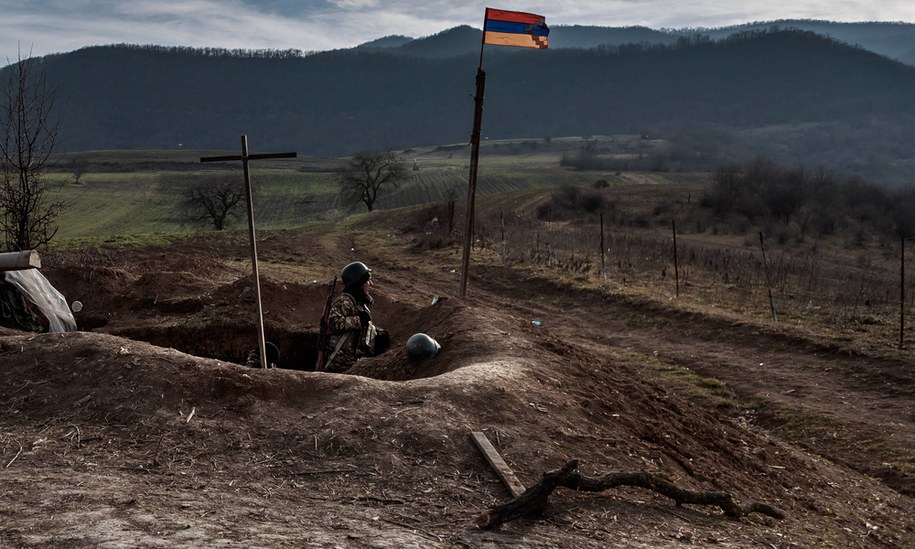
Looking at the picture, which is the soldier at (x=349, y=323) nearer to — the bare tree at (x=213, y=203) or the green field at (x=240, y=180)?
the green field at (x=240, y=180)

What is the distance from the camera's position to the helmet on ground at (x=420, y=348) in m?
9.48

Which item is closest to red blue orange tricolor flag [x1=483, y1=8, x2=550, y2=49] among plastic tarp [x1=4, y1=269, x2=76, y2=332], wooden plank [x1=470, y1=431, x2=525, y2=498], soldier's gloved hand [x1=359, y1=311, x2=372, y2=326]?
soldier's gloved hand [x1=359, y1=311, x2=372, y2=326]

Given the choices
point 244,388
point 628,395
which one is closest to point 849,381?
point 628,395

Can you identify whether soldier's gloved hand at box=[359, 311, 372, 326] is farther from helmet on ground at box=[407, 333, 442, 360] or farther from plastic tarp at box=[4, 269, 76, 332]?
plastic tarp at box=[4, 269, 76, 332]

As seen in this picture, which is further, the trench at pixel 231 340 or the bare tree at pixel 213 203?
the bare tree at pixel 213 203

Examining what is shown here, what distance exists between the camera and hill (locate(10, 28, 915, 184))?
489 ft

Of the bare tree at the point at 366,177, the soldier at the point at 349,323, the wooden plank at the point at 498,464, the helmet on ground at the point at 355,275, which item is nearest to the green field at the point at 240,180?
the bare tree at the point at 366,177

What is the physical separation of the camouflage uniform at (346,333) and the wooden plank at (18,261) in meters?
4.13

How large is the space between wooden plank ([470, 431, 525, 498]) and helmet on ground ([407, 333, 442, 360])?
2.91m

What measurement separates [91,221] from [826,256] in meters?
44.7

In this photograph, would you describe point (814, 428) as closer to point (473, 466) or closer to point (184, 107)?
point (473, 466)

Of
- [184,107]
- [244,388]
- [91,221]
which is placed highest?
[184,107]

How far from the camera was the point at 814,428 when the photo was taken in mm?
9883

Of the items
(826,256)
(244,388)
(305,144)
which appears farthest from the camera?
(305,144)
